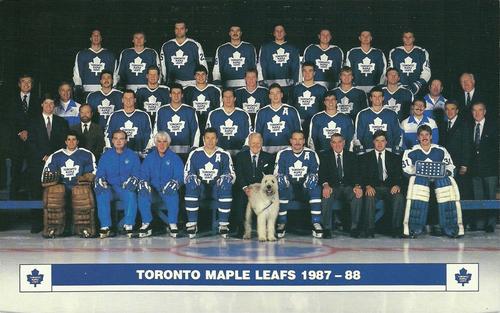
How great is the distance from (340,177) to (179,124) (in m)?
1.92

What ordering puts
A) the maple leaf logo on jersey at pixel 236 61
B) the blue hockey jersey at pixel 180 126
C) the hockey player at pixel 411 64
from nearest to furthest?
the blue hockey jersey at pixel 180 126 → the maple leaf logo on jersey at pixel 236 61 → the hockey player at pixel 411 64

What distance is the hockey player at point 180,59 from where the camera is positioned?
1102 centimetres

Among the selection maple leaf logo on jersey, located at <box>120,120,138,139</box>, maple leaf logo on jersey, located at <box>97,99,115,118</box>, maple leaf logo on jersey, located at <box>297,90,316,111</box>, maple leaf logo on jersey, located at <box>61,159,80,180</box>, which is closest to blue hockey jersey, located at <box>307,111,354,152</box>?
maple leaf logo on jersey, located at <box>297,90,316,111</box>

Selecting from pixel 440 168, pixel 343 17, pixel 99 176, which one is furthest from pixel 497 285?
pixel 343 17

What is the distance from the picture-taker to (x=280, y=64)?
11.0 meters

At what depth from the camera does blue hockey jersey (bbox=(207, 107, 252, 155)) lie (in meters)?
10.3

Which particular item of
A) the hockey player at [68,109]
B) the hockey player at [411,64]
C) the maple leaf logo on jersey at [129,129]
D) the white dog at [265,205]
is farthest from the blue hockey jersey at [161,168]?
the hockey player at [411,64]

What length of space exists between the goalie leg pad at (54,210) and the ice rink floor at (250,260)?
0.61 ft

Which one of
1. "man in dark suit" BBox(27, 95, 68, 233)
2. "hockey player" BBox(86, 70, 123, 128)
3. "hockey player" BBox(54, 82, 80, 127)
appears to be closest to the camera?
"man in dark suit" BBox(27, 95, 68, 233)

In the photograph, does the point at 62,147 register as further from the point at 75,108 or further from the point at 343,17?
the point at 343,17

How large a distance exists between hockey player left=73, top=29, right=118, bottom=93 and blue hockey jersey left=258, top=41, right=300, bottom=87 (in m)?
1.83

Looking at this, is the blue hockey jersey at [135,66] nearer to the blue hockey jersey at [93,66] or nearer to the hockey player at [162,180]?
the blue hockey jersey at [93,66]

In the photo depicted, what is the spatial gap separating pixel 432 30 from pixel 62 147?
210 inches

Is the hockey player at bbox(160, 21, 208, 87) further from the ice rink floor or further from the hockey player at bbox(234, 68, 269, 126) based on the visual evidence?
the ice rink floor
